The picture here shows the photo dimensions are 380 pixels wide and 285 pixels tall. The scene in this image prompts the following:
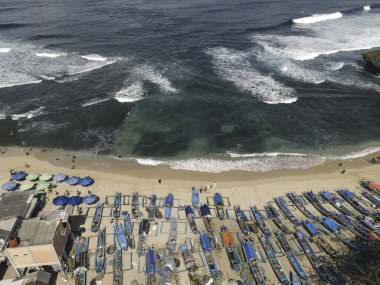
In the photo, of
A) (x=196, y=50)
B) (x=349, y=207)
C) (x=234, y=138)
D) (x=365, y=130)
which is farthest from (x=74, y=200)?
(x=196, y=50)

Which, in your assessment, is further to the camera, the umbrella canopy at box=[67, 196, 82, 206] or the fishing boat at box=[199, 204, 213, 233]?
the umbrella canopy at box=[67, 196, 82, 206]

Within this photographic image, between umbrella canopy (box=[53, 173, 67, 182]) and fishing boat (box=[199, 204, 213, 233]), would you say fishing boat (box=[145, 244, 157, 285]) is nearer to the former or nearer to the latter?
fishing boat (box=[199, 204, 213, 233])

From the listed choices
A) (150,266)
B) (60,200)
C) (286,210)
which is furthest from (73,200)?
(286,210)

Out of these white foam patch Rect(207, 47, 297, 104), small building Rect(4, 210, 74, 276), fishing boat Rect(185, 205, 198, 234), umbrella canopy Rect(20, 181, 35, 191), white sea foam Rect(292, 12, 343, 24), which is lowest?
fishing boat Rect(185, 205, 198, 234)

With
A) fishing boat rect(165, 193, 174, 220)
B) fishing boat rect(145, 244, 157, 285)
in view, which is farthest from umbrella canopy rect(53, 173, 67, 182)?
fishing boat rect(145, 244, 157, 285)

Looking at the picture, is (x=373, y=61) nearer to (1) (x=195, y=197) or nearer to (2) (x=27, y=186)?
→ (1) (x=195, y=197)

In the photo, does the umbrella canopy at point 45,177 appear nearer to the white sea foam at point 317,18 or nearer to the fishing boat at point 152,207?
the fishing boat at point 152,207

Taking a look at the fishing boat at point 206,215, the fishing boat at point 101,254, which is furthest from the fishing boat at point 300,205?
→ the fishing boat at point 101,254
